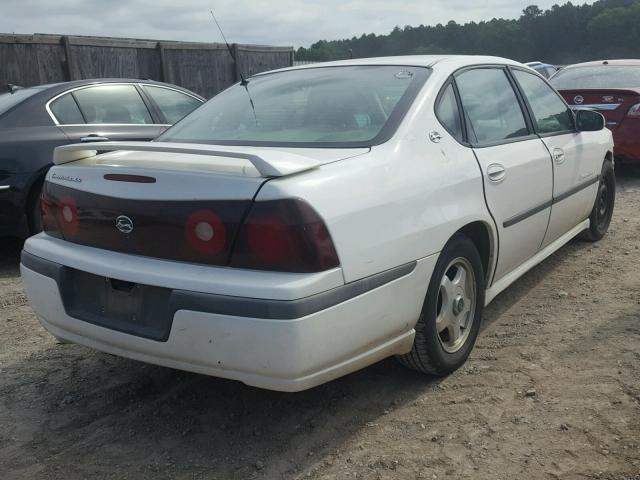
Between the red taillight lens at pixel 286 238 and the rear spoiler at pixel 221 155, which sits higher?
the rear spoiler at pixel 221 155

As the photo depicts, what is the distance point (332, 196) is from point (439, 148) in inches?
33.2

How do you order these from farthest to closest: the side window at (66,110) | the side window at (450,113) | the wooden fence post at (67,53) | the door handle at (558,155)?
the wooden fence post at (67,53) < the side window at (66,110) < the door handle at (558,155) < the side window at (450,113)

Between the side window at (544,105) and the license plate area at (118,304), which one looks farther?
the side window at (544,105)

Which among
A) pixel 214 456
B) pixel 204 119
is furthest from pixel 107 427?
pixel 204 119

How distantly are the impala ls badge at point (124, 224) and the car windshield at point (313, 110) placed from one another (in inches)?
29.4

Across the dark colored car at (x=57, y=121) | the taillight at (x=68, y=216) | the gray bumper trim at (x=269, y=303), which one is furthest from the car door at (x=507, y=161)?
the dark colored car at (x=57, y=121)

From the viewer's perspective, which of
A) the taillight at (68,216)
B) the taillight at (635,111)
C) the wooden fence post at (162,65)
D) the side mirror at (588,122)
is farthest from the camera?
the wooden fence post at (162,65)

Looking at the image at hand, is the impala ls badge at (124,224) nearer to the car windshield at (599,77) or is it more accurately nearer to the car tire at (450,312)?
the car tire at (450,312)

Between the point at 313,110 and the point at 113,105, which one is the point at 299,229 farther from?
the point at 113,105

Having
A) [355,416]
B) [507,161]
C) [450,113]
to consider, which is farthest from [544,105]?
[355,416]

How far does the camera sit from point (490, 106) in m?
3.81

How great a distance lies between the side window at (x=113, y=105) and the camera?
6.02 meters

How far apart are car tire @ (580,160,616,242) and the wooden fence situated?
24.9 feet

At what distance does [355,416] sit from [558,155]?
2253 mm
